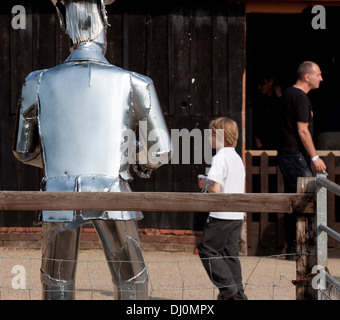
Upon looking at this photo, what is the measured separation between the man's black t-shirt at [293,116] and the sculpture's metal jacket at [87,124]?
322cm

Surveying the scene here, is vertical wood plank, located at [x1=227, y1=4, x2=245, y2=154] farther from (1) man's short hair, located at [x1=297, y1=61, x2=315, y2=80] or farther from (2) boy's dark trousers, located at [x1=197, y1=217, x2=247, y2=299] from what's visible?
(2) boy's dark trousers, located at [x1=197, y1=217, x2=247, y2=299]

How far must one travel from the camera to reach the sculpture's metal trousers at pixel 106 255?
411 centimetres

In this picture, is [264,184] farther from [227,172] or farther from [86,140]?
[86,140]

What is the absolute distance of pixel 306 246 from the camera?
397 cm

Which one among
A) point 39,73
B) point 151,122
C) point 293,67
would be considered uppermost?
point 293,67

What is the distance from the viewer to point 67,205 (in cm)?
384

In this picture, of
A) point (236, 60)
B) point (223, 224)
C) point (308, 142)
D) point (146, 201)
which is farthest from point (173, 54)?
point (146, 201)

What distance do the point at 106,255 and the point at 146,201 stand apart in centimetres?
49

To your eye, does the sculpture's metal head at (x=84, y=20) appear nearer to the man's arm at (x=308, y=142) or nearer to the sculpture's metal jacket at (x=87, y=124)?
the sculpture's metal jacket at (x=87, y=124)

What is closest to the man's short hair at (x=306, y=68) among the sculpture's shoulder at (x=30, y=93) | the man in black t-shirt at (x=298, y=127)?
the man in black t-shirt at (x=298, y=127)

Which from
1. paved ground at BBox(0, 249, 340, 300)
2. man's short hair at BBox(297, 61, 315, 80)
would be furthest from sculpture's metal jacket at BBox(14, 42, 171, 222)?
man's short hair at BBox(297, 61, 315, 80)
